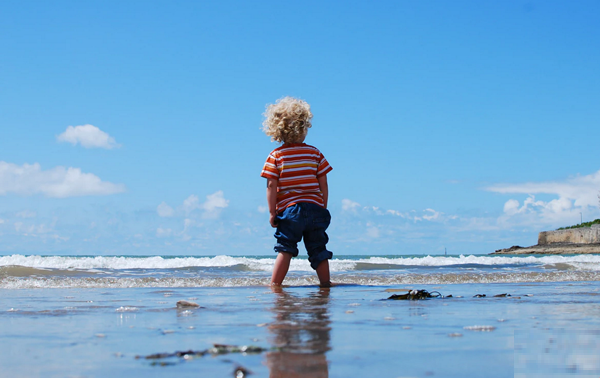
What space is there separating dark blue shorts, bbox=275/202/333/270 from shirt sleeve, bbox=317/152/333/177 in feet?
1.13

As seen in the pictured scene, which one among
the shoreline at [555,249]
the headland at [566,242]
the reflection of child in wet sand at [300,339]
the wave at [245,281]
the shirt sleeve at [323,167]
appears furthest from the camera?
the headland at [566,242]

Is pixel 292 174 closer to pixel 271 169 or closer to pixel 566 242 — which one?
pixel 271 169

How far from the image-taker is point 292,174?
5.04m

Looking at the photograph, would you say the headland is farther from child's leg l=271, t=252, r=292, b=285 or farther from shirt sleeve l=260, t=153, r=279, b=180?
shirt sleeve l=260, t=153, r=279, b=180

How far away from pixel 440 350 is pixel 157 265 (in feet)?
52.1

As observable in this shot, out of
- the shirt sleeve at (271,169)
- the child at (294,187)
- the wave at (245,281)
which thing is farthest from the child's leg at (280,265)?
the wave at (245,281)

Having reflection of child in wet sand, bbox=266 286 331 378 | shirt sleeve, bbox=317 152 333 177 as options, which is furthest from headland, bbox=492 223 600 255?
reflection of child in wet sand, bbox=266 286 331 378

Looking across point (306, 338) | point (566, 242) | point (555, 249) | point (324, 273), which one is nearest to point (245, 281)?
point (324, 273)

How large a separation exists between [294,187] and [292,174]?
0.42ft

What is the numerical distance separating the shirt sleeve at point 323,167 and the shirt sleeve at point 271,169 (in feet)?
1.46

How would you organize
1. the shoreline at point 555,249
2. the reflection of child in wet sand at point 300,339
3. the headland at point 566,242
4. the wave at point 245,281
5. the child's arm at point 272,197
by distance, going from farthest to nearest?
1. the headland at point 566,242
2. the shoreline at point 555,249
3. the wave at point 245,281
4. the child's arm at point 272,197
5. the reflection of child in wet sand at point 300,339

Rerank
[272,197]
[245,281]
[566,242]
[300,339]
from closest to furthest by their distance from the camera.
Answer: [300,339], [272,197], [245,281], [566,242]

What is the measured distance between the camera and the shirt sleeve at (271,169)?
5.01 m

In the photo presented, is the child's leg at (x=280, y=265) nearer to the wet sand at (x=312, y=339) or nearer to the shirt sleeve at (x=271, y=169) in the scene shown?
the shirt sleeve at (x=271, y=169)
